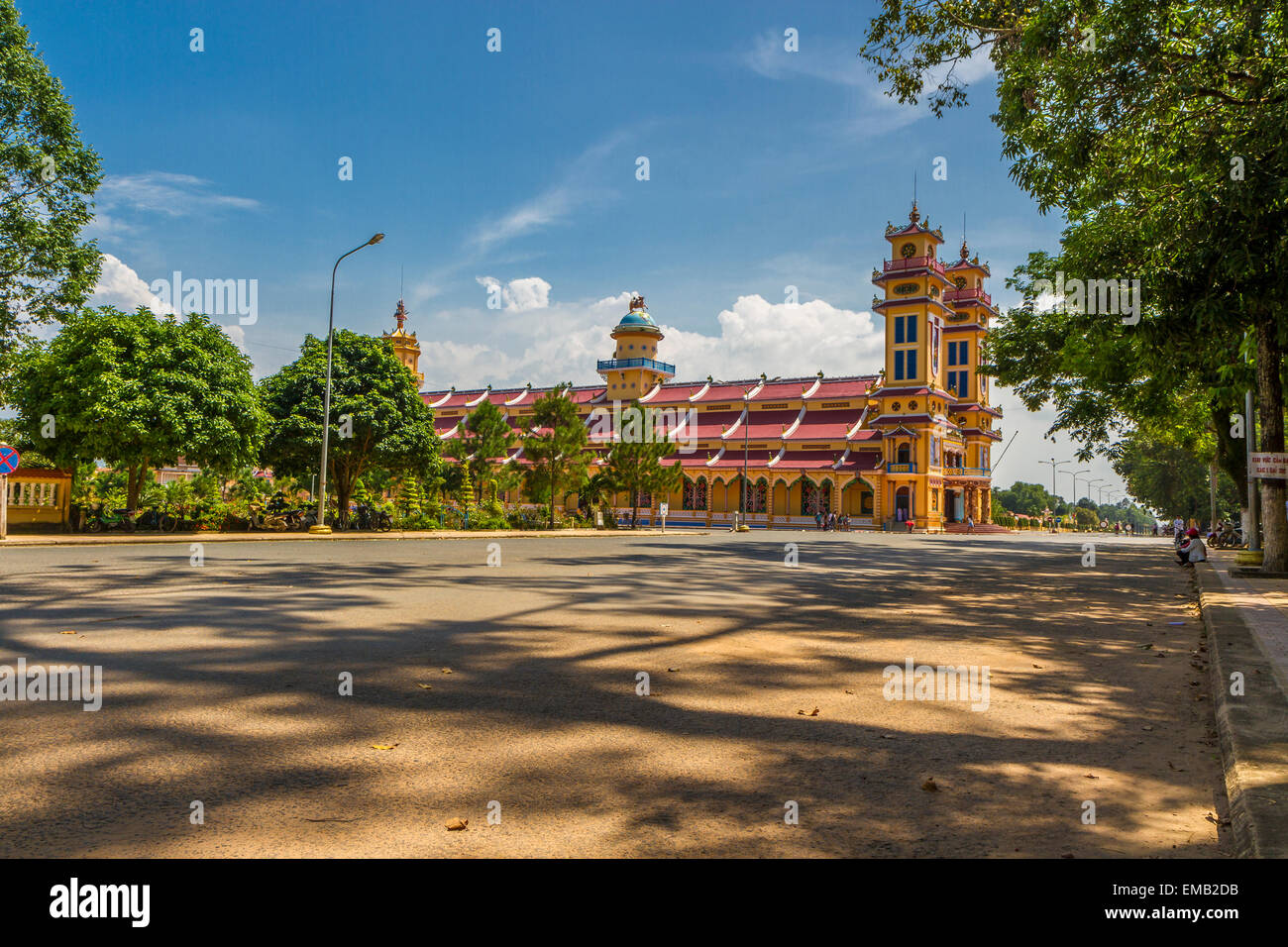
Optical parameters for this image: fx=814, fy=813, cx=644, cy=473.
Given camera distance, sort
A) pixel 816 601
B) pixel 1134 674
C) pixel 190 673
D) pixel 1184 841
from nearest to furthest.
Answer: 1. pixel 1184 841
2. pixel 190 673
3. pixel 1134 674
4. pixel 816 601

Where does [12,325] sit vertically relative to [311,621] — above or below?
Answer: above

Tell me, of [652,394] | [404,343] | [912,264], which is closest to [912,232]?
[912,264]

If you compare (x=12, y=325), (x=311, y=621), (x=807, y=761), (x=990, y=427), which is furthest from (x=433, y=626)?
(x=990, y=427)

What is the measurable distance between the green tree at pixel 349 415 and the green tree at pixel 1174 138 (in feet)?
80.8

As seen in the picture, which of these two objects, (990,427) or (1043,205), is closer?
(1043,205)

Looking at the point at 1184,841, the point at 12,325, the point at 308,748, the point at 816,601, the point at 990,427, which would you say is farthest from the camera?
the point at 990,427

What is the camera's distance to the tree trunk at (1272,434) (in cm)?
1502

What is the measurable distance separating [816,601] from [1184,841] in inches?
336

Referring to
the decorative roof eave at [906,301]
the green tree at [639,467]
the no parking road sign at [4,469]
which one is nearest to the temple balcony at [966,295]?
the decorative roof eave at [906,301]

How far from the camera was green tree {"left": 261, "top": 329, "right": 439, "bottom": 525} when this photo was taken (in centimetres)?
3075

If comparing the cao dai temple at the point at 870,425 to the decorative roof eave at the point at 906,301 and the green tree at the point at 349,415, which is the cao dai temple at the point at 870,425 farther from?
the green tree at the point at 349,415

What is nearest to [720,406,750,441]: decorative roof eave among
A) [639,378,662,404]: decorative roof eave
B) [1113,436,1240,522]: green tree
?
[639,378,662,404]: decorative roof eave

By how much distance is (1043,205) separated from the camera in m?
14.0
